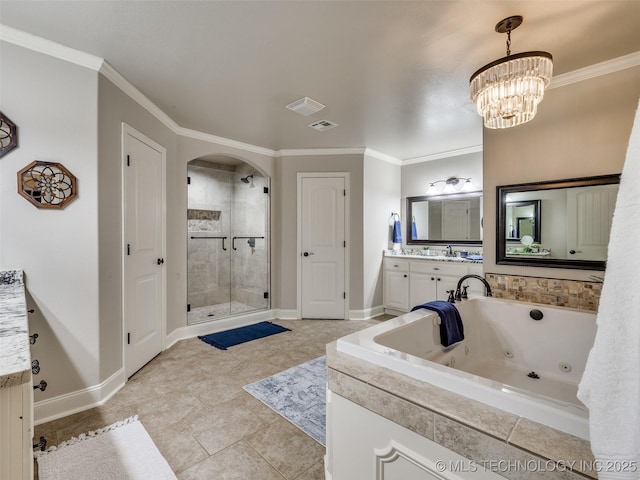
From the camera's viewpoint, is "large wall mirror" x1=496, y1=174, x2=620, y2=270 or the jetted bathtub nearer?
the jetted bathtub

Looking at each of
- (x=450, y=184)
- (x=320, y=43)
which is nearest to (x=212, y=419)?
(x=320, y=43)

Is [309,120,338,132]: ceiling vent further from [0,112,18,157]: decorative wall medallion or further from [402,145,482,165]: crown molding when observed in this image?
[0,112,18,157]: decorative wall medallion

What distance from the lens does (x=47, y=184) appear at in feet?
6.16

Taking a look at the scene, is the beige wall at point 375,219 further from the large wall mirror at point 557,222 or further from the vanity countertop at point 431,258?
the large wall mirror at point 557,222

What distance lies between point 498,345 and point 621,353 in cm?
185

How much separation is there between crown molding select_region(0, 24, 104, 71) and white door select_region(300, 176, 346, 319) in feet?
8.35

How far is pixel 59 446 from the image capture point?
1684 mm

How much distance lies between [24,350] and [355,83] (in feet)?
7.91

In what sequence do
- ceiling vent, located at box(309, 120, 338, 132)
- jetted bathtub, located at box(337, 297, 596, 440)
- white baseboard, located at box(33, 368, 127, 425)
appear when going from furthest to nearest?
1. ceiling vent, located at box(309, 120, 338, 132)
2. white baseboard, located at box(33, 368, 127, 425)
3. jetted bathtub, located at box(337, 297, 596, 440)

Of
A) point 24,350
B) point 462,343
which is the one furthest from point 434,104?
point 24,350

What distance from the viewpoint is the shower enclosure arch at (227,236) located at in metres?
4.40

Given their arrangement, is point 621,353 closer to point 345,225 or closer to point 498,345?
point 498,345

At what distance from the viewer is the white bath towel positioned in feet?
1.89

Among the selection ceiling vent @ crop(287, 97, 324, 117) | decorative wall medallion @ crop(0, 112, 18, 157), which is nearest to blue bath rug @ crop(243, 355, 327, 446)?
decorative wall medallion @ crop(0, 112, 18, 157)
